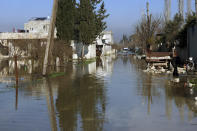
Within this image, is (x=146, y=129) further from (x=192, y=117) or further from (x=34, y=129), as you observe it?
(x=34, y=129)

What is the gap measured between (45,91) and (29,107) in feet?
12.8

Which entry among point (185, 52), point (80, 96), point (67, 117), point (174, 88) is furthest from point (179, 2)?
point (67, 117)

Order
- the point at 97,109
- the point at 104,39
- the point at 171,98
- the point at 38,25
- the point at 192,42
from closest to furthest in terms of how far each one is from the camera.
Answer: the point at 97,109
the point at 171,98
the point at 192,42
the point at 38,25
the point at 104,39

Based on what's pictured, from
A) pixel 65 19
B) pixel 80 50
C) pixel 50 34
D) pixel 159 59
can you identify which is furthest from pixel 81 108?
pixel 80 50

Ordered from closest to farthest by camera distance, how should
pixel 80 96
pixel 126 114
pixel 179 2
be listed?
pixel 126 114 < pixel 80 96 < pixel 179 2

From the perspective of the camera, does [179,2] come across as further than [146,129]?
Yes

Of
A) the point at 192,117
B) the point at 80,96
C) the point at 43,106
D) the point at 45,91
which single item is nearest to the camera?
the point at 192,117

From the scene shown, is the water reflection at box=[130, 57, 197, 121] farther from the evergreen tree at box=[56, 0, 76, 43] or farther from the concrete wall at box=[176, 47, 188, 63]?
the evergreen tree at box=[56, 0, 76, 43]

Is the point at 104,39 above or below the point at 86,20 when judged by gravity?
below

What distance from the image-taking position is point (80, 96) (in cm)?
1287

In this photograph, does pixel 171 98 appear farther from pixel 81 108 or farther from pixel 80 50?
pixel 80 50

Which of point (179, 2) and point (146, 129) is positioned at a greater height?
point (179, 2)

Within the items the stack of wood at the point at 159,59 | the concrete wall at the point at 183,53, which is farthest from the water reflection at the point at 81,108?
the concrete wall at the point at 183,53

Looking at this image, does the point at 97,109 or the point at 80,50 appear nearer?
the point at 97,109
